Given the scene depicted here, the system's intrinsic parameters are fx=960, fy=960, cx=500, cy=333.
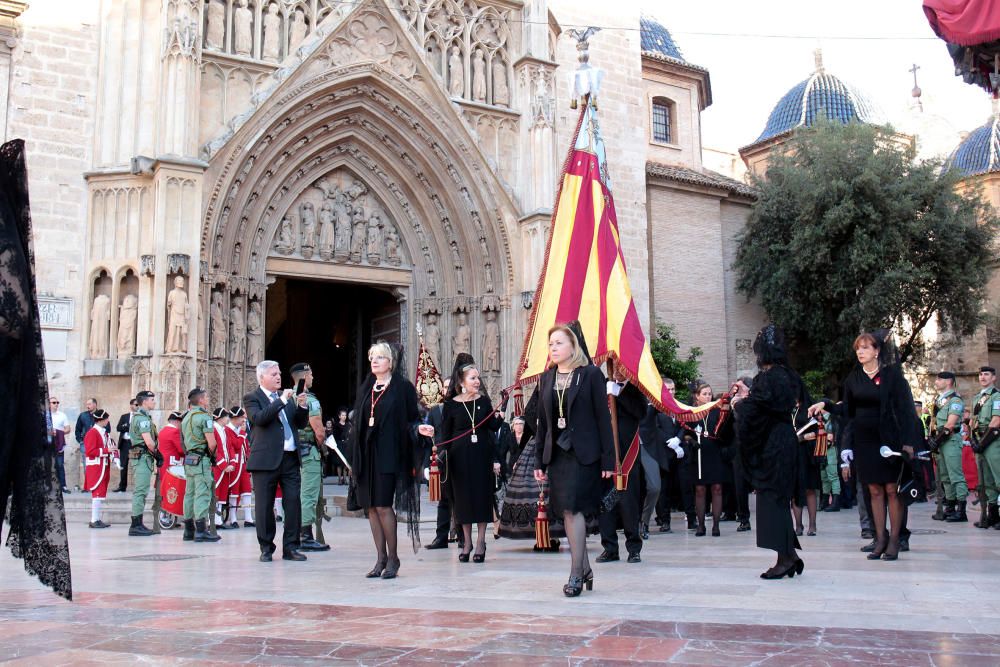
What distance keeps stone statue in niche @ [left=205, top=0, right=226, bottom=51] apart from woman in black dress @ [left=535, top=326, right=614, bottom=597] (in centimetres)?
1400

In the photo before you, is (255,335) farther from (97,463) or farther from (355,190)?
(97,463)

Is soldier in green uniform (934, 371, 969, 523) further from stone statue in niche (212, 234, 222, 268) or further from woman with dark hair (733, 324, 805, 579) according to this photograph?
stone statue in niche (212, 234, 222, 268)

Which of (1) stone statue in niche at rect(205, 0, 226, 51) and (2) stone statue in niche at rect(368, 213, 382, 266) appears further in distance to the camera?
(2) stone statue in niche at rect(368, 213, 382, 266)

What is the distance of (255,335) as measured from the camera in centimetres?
1864

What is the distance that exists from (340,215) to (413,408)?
13.5 m

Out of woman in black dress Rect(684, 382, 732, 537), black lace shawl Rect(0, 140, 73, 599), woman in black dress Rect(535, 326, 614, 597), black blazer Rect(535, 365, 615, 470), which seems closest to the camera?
black lace shawl Rect(0, 140, 73, 599)

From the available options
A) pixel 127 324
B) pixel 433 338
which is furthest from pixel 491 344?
pixel 127 324

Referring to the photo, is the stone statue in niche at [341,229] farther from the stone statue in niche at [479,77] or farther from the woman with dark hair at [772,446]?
the woman with dark hair at [772,446]

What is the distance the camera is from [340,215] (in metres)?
20.3

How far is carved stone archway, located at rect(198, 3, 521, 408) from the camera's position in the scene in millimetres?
18000

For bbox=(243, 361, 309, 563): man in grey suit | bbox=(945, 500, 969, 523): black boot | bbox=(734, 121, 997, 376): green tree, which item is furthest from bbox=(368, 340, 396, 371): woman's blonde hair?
bbox=(734, 121, 997, 376): green tree

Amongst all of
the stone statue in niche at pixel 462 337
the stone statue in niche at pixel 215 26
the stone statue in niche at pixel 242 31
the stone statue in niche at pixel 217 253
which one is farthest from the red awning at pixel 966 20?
the stone statue in niche at pixel 215 26

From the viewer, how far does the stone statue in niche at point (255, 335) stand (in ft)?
60.7

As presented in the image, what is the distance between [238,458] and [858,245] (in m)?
17.5
